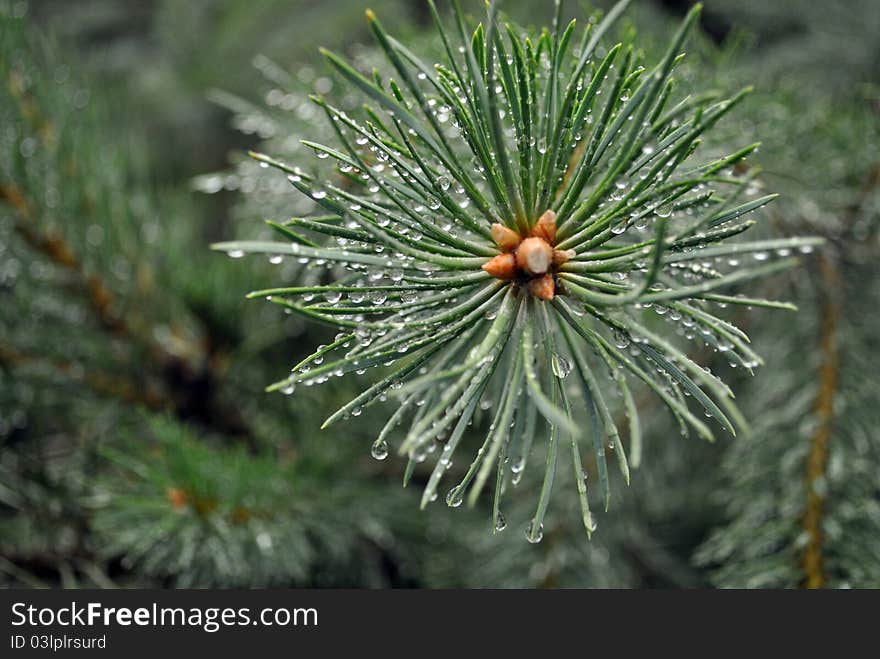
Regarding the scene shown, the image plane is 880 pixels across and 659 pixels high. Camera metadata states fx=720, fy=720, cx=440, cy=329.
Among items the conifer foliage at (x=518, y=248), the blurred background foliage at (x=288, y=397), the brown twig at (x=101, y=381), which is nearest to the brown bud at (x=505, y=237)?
the conifer foliage at (x=518, y=248)

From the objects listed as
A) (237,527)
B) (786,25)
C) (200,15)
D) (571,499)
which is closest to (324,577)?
(237,527)

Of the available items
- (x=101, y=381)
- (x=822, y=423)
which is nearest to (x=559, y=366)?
(x=822, y=423)

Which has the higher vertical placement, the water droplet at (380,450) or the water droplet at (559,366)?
the water droplet at (559,366)

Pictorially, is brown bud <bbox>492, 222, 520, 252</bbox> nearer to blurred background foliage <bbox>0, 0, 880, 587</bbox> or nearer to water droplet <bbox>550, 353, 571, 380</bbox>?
water droplet <bbox>550, 353, 571, 380</bbox>

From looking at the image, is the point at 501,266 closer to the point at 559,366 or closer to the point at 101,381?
the point at 559,366

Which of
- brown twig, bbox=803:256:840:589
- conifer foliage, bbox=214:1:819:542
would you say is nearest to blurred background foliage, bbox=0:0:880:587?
brown twig, bbox=803:256:840:589

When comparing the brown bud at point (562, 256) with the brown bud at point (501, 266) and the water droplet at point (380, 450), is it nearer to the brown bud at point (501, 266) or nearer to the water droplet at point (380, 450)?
the brown bud at point (501, 266)

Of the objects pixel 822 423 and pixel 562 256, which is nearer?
pixel 562 256
